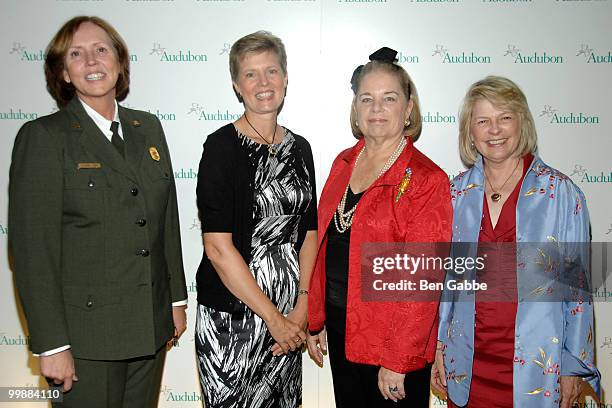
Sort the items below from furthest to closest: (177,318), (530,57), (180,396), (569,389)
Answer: (180,396)
(530,57)
(177,318)
(569,389)

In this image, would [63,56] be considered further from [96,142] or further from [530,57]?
[530,57]

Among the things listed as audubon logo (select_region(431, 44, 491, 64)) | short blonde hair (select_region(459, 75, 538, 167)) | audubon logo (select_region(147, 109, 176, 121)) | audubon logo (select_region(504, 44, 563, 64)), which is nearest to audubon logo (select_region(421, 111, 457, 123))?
audubon logo (select_region(431, 44, 491, 64))

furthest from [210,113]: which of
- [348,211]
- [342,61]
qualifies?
[348,211]

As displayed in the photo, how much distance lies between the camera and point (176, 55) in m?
2.89

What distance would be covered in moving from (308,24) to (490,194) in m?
1.48

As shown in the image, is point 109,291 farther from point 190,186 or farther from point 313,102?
point 313,102

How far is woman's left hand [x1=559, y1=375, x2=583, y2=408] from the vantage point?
6.48 ft

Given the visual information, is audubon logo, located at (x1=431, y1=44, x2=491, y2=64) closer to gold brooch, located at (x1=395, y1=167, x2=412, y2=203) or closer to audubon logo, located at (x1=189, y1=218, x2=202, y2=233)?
gold brooch, located at (x1=395, y1=167, x2=412, y2=203)

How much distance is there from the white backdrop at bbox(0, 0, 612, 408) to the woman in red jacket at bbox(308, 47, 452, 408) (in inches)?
31.7

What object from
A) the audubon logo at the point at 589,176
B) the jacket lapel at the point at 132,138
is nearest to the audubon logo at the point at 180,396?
the jacket lapel at the point at 132,138

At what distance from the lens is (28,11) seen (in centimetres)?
287

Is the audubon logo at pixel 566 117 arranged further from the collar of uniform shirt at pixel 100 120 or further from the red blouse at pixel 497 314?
the collar of uniform shirt at pixel 100 120

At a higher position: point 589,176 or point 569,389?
point 589,176

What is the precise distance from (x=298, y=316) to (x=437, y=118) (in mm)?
1506
